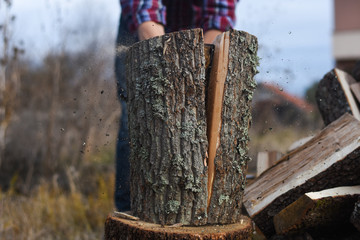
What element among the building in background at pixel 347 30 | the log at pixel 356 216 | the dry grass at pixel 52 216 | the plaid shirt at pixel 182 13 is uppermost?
the building in background at pixel 347 30

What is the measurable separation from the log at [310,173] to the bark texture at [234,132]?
9.1 inches

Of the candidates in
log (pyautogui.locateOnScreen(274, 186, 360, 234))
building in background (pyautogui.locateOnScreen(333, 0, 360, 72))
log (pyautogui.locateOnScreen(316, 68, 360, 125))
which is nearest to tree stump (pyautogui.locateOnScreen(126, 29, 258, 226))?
log (pyautogui.locateOnScreen(274, 186, 360, 234))

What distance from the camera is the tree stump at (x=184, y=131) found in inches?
45.8

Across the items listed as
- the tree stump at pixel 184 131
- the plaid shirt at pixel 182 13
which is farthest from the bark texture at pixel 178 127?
the plaid shirt at pixel 182 13

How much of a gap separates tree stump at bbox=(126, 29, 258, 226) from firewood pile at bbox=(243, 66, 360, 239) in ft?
0.81

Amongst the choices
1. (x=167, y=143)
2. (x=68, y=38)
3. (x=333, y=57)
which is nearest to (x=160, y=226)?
(x=167, y=143)

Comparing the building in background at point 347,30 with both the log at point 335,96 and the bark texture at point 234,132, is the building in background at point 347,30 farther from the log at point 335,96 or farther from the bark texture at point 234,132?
the bark texture at point 234,132

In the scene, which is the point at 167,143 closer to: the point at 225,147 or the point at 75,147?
the point at 225,147

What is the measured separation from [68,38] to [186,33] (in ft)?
8.39

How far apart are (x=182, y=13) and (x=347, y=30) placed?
25.4ft

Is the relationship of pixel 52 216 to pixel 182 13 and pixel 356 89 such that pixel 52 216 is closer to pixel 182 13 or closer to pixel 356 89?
pixel 182 13

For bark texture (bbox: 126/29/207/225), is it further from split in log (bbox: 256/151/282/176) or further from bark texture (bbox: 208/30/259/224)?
split in log (bbox: 256/151/282/176)

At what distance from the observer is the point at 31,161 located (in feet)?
11.9

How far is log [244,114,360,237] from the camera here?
1336mm
